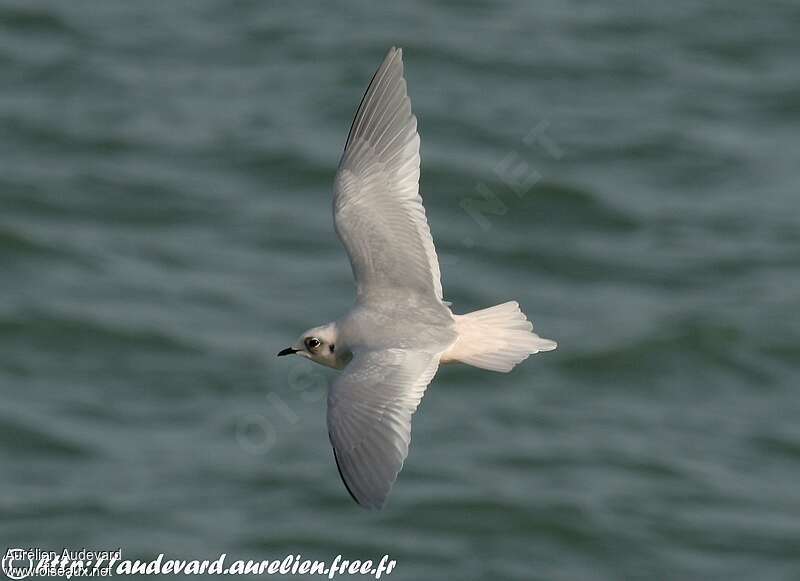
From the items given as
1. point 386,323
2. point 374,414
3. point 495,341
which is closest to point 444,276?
point 495,341

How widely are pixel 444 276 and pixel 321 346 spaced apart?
7447 millimetres

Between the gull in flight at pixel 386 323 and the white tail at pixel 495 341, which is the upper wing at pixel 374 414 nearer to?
the gull in flight at pixel 386 323

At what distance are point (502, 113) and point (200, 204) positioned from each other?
2.94 m

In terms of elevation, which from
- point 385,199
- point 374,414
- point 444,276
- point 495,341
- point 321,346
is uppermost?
point 444,276

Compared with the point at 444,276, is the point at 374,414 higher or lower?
lower

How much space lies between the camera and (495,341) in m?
6.14

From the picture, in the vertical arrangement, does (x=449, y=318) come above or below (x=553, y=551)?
below

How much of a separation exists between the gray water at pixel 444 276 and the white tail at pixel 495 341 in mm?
5663

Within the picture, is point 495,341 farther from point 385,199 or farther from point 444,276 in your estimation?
point 444,276

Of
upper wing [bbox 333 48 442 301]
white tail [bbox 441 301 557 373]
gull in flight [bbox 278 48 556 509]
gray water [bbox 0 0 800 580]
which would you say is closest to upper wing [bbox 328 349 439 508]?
gull in flight [bbox 278 48 556 509]

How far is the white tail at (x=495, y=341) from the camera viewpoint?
6004mm

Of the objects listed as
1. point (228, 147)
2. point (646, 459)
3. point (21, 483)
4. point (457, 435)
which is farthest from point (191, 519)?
point (228, 147)

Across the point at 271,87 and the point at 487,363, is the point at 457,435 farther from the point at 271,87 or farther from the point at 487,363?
the point at 487,363

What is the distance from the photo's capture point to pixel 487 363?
5973 millimetres
